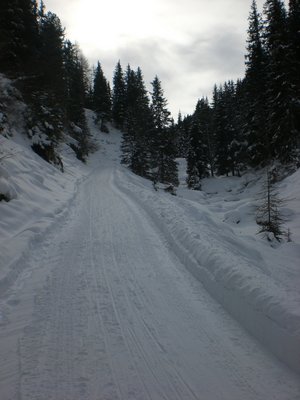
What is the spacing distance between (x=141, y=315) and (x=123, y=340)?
76 cm

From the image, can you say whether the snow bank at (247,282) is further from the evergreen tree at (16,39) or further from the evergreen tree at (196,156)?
the evergreen tree at (196,156)

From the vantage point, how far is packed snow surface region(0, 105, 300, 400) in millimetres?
3580

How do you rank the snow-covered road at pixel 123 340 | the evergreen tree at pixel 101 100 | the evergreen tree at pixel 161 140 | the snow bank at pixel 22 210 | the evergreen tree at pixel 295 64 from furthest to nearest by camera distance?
1. the evergreen tree at pixel 101 100
2. the evergreen tree at pixel 161 140
3. the evergreen tree at pixel 295 64
4. the snow bank at pixel 22 210
5. the snow-covered road at pixel 123 340

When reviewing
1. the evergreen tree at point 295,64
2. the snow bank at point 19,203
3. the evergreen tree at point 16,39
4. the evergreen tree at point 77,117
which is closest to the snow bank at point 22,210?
the snow bank at point 19,203

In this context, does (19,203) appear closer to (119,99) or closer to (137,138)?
(137,138)

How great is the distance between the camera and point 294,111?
2375cm

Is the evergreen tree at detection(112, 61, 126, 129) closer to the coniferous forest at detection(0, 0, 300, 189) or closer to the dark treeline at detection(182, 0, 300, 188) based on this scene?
the coniferous forest at detection(0, 0, 300, 189)

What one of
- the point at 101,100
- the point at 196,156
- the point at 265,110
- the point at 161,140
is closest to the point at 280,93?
the point at 265,110

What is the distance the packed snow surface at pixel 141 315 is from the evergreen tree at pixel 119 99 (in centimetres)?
6313

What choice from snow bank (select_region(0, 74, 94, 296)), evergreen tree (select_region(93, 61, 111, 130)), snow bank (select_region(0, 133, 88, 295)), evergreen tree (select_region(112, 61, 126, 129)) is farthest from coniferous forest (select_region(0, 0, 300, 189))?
evergreen tree (select_region(112, 61, 126, 129))

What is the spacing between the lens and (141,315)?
16.6ft

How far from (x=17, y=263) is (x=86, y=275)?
174 cm

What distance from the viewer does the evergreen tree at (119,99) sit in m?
70.3

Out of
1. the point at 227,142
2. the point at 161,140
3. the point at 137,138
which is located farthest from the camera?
the point at 137,138
